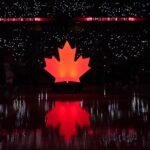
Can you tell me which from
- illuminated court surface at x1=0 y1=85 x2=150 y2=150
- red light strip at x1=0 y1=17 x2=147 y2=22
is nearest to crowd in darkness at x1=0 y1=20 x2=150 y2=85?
red light strip at x1=0 y1=17 x2=147 y2=22

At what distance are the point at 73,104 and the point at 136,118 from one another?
6.58 ft

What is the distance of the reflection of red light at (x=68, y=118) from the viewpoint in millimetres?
4789

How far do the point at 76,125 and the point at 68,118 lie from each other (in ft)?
2.03

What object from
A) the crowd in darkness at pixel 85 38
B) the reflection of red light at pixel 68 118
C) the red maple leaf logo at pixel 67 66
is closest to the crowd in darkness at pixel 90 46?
the crowd in darkness at pixel 85 38

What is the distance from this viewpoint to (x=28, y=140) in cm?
419

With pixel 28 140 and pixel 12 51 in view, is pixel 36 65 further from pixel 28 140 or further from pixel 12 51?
pixel 28 140

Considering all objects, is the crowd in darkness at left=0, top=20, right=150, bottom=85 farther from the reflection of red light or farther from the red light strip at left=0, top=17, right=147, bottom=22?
the reflection of red light

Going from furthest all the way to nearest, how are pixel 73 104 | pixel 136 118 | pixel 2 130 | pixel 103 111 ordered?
pixel 73 104
pixel 103 111
pixel 136 118
pixel 2 130

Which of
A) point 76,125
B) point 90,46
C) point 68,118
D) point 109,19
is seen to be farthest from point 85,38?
point 76,125

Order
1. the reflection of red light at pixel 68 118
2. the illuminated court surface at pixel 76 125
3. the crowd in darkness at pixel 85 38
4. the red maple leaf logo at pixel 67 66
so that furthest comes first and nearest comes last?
the crowd in darkness at pixel 85 38 < the red maple leaf logo at pixel 67 66 < the reflection of red light at pixel 68 118 < the illuminated court surface at pixel 76 125

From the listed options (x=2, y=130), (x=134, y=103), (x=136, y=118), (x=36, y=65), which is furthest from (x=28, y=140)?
(x=36, y=65)

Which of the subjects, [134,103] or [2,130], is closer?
[2,130]

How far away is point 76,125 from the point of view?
520cm

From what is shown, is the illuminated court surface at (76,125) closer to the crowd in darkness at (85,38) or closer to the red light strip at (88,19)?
the crowd in darkness at (85,38)
